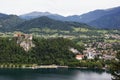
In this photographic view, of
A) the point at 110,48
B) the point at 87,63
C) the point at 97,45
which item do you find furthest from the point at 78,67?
the point at 97,45

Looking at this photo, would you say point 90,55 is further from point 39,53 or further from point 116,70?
point 116,70

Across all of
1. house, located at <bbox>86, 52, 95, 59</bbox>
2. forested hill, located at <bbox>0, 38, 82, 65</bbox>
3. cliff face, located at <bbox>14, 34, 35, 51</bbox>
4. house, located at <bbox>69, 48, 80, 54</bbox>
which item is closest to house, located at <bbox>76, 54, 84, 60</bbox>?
forested hill, located at <bbox>0, 38, 82, 65</bbox>

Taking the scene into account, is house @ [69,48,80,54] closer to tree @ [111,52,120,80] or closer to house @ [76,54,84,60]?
house @ [76,54,84,60]

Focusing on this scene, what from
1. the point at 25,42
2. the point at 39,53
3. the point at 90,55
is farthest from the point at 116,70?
the point at 90,55

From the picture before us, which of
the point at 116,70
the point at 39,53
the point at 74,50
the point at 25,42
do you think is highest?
the point at 116,70

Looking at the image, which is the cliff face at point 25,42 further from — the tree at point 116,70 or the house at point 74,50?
the tree at point 116,70

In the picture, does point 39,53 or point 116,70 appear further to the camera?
point 39,53

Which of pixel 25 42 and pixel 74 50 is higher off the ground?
pixel 25 42

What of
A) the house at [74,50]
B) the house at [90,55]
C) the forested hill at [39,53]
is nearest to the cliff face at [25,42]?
the forested hill at [39,53]

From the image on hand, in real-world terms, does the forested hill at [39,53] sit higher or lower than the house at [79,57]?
higher
